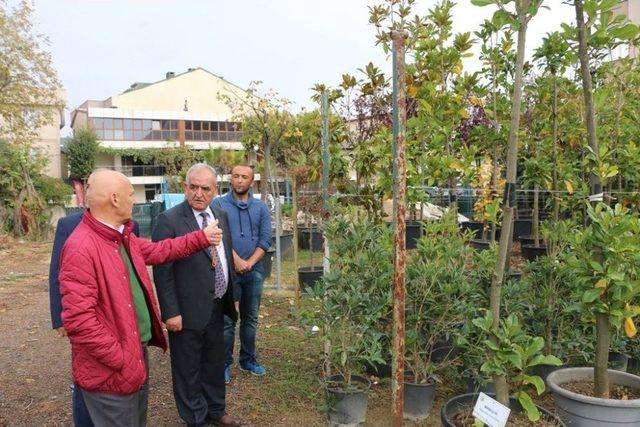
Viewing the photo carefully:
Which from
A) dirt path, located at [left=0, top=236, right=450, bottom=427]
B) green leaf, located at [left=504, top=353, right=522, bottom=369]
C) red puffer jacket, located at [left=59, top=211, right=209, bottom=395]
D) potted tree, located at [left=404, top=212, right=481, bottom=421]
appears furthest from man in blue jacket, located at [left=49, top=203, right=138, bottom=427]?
green leaf, located at [left=504, top=353, right=522, bottom=369]

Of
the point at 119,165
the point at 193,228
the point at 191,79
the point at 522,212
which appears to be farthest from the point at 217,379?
the point at 191,79

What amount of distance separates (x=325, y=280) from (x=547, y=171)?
267cm

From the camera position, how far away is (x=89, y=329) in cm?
212

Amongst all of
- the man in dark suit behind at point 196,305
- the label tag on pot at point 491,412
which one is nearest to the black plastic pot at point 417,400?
the label tag on pot at point 491,412

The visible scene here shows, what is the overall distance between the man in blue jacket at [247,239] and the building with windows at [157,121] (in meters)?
31.8

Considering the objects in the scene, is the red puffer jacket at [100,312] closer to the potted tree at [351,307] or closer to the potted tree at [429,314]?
the potted tree at [351,307]

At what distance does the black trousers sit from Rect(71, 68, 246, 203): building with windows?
A: 3279cm

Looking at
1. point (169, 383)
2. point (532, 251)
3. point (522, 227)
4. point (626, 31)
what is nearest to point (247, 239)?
point (169, 383)

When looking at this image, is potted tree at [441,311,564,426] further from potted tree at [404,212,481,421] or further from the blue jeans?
the blue jeans

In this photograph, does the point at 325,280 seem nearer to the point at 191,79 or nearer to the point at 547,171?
the point at 547,171

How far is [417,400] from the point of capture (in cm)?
354

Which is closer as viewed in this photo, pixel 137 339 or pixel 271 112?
pixel 137 339

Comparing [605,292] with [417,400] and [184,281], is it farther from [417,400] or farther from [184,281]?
Result: [184,281]

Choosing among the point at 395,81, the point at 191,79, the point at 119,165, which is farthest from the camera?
the point at 191,79
